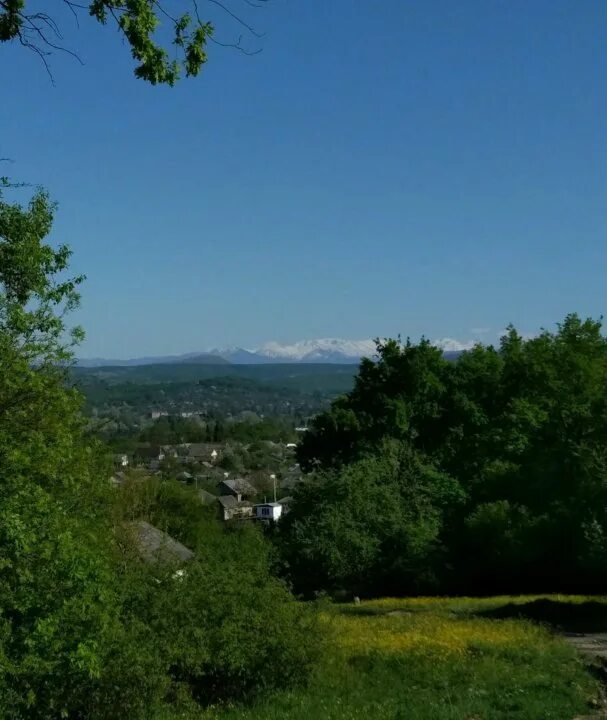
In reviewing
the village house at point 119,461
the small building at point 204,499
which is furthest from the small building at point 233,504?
the village house at point 119,461

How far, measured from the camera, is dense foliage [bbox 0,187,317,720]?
1188 cm

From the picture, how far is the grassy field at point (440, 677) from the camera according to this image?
52.0 feet

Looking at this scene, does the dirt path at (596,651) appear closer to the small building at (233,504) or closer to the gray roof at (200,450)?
the small building at (233,504)

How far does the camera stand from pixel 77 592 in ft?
39.9

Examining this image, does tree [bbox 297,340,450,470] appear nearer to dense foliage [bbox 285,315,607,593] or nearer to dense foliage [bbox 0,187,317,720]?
dense foliage [bbox 285,315,607,593]

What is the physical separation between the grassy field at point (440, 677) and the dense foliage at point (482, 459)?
10413mm

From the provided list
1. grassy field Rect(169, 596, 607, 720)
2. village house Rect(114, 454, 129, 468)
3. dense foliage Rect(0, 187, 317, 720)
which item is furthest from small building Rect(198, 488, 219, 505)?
dense foliage Rect(0, 187, 317, 720)

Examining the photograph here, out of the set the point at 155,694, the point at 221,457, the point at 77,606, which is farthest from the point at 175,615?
the point at 221,457

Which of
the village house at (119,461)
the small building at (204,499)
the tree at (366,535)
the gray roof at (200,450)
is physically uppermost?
the village house at (119,461)

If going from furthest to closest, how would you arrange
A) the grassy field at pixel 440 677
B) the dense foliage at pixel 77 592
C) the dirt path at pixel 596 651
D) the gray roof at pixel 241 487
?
the gray roof at pixel 241 487 < the dirt path at pixel 596 651 < the grassy field at pixel 440 677 < the dense foliage at pixel 77 592

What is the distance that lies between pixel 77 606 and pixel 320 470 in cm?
3855

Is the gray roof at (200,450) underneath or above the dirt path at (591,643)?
underneath

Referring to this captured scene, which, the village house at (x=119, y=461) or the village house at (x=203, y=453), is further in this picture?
the village house at (x=203, y=453)

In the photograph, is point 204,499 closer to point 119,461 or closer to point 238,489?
point 119,461
